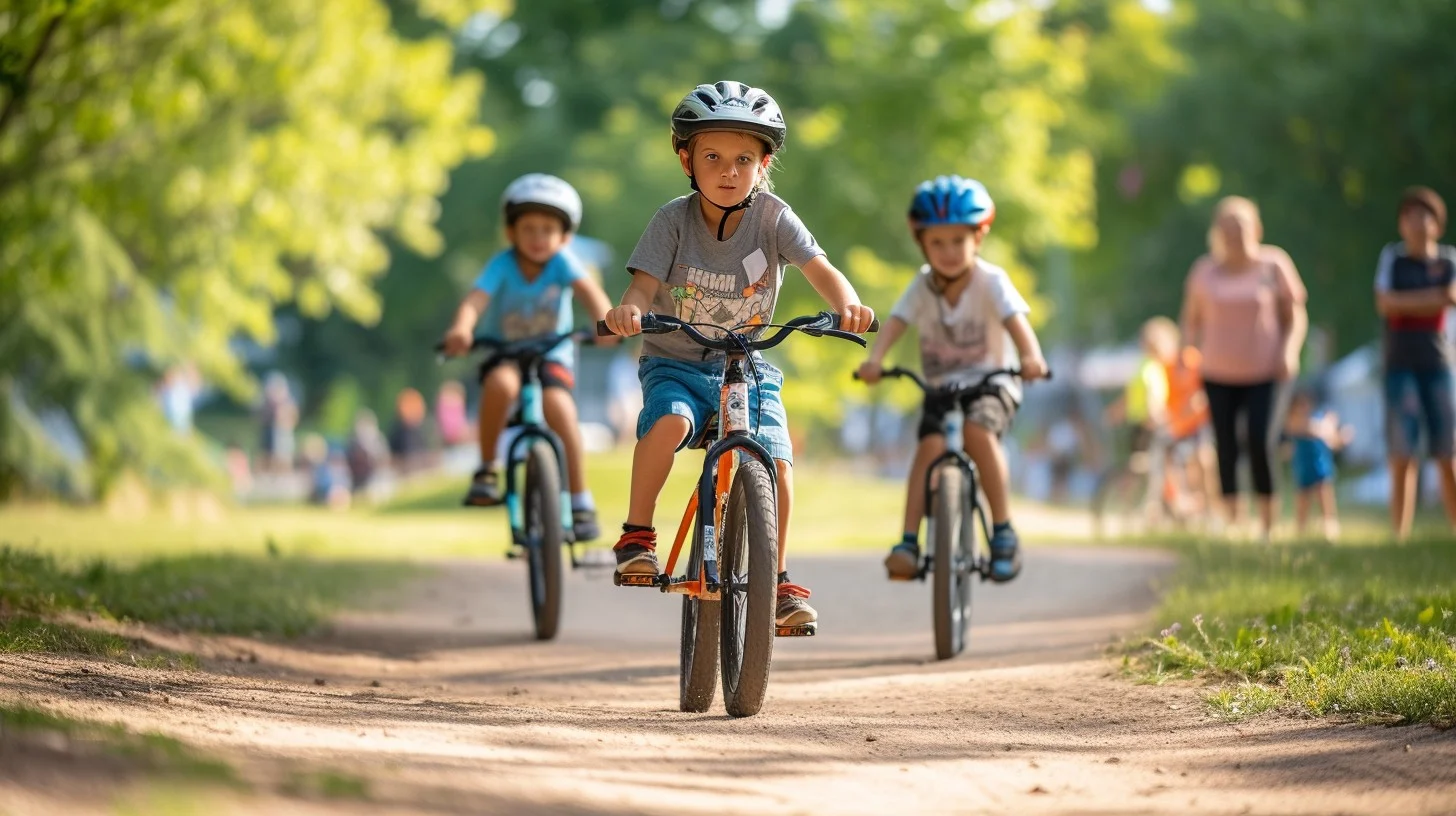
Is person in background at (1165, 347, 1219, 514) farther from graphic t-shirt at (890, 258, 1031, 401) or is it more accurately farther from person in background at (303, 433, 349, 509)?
person in background at (303, 433, 349, 509)

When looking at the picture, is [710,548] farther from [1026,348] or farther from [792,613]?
[1026,348]

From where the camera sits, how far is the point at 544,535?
9.17 m

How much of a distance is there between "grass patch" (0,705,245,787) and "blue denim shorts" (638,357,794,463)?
7.79 ft

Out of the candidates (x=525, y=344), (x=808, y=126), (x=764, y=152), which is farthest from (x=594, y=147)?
(x=764, y=152)

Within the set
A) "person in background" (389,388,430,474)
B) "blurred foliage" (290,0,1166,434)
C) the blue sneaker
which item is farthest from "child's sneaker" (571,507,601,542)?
"person in background" (389,388,430,474)

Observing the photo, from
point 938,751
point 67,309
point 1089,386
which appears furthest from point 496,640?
point 1089,386

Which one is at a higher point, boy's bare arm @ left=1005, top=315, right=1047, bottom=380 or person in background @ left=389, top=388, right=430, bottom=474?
person in background @ left=389, top=388, right=430, bottom=474

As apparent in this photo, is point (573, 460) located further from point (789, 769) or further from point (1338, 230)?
point (1338, 230)

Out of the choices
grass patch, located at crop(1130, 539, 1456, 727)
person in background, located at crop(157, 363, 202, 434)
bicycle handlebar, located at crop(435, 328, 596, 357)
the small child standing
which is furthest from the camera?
person in background, located at crop(157, 363, 202, 434)

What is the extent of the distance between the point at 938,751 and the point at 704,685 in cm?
117

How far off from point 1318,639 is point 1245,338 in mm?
5554

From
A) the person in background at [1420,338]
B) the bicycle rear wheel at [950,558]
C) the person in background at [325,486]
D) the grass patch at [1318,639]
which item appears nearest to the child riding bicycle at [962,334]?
the bicycle rear wheel at [950,558]

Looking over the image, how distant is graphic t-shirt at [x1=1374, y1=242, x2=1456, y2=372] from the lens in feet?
39.9

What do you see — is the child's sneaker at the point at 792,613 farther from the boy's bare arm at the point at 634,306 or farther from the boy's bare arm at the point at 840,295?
the boy's bare arm at the point at 634,306
